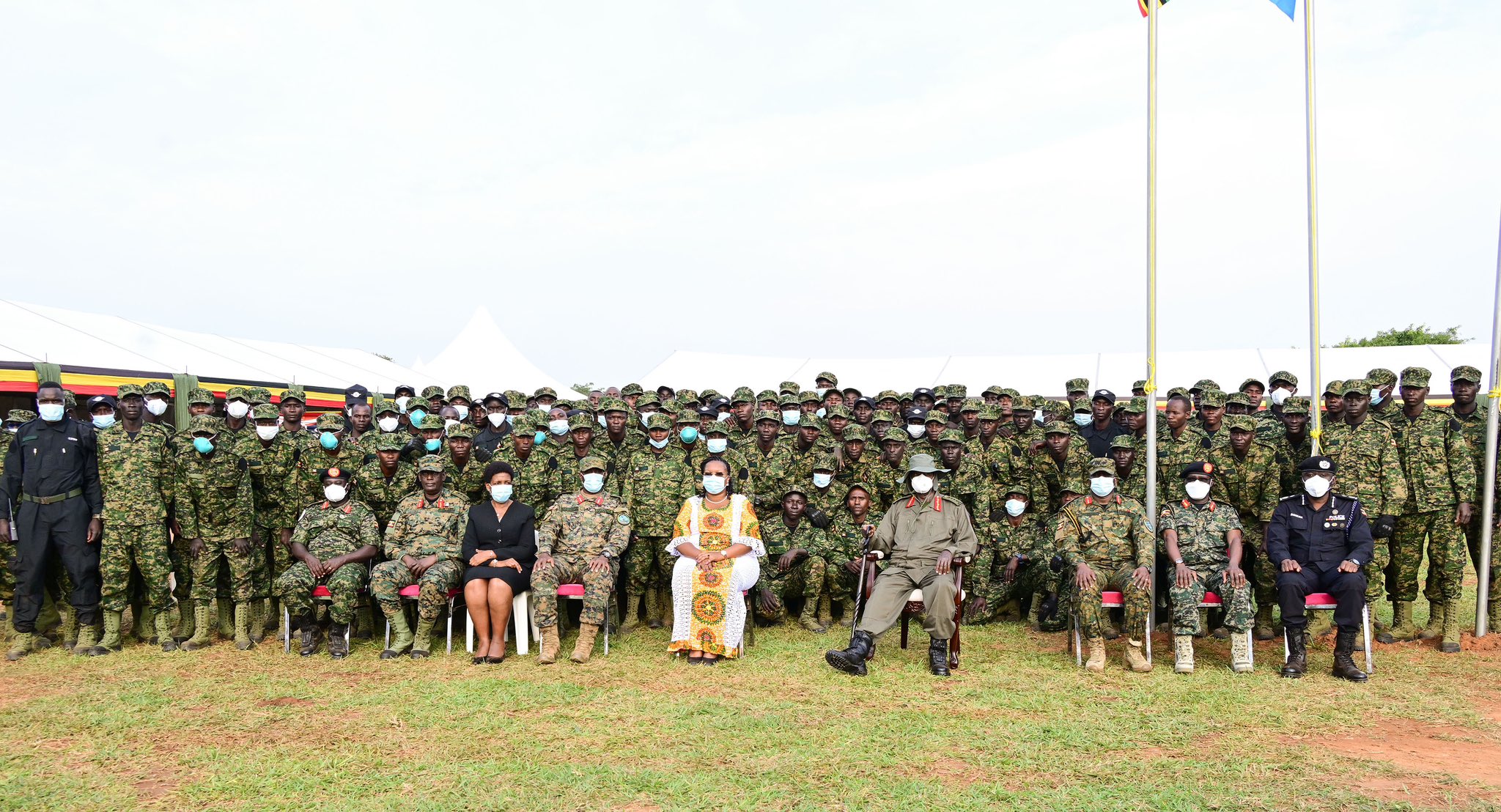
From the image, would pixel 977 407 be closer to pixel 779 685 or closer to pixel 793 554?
pixel 793 554

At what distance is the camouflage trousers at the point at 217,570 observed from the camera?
297 inches

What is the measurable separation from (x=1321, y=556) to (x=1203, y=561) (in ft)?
2.54

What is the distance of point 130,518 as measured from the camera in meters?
7.36

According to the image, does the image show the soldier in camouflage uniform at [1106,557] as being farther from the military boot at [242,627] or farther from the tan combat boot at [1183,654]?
the military boot at [242,627]

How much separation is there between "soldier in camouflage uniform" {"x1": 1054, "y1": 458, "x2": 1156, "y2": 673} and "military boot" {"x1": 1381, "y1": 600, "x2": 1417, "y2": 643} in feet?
7.58

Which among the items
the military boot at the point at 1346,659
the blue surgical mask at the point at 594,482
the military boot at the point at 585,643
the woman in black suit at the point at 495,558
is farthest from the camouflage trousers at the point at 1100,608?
the woman in black suit at the point at 495,558

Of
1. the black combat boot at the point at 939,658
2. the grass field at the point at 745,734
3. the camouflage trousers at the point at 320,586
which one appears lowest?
the grass field at the point at 745,734

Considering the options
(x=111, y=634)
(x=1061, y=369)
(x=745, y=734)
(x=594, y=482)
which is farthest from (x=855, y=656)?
(x=1061, y=369)

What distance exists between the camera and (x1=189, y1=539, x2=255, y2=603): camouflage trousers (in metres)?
7.54

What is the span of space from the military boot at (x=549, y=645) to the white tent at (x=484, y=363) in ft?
50.4

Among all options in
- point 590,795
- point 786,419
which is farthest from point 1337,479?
point 590,795

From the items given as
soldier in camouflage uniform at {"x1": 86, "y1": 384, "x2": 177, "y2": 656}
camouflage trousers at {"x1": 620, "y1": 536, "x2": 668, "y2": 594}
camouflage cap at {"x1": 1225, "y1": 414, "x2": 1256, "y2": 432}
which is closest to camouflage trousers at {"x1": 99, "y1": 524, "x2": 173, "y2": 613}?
soldier in camouflage uniform at {"x1": 86, "y1": 384, "x2": 177, "y2": 656}

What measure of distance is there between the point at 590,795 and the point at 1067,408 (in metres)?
6.74

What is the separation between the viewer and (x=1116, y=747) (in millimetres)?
4996
